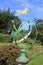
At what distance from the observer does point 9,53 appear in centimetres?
1617

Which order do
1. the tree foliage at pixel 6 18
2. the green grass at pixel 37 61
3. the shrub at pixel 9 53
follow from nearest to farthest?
1. the shrub at pixel 9 53
2. the green grass at pixel 37 61
3. the tree foliage at pixel 6 18

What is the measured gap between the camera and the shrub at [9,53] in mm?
16188

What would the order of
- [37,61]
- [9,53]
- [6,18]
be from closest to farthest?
[9,53]
[37,61]
[6,18]

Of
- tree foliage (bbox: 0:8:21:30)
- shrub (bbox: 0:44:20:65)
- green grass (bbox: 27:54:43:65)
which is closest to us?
shrub (bbox: 0:44:20:65)

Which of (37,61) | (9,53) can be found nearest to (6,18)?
(37,61)

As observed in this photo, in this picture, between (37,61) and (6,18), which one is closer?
(37,61)

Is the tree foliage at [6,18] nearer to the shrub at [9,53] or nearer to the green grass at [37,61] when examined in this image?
the green grass at [37,61]

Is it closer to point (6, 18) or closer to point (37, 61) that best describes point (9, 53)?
point (37, 61)

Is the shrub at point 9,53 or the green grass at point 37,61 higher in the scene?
the shrub at point 9,53

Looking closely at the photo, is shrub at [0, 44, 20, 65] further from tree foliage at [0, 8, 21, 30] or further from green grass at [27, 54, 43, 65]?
tree foliage at [0, 8, 21, 30]

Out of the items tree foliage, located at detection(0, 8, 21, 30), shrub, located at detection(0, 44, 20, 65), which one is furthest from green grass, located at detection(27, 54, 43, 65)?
tree foliage, located at detection(0, 8, 21, 30)

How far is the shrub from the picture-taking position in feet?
53.1

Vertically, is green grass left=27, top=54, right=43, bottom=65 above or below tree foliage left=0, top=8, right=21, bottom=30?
below

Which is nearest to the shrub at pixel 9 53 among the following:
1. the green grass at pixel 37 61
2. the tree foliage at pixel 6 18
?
the green grass at pixel 37 61
